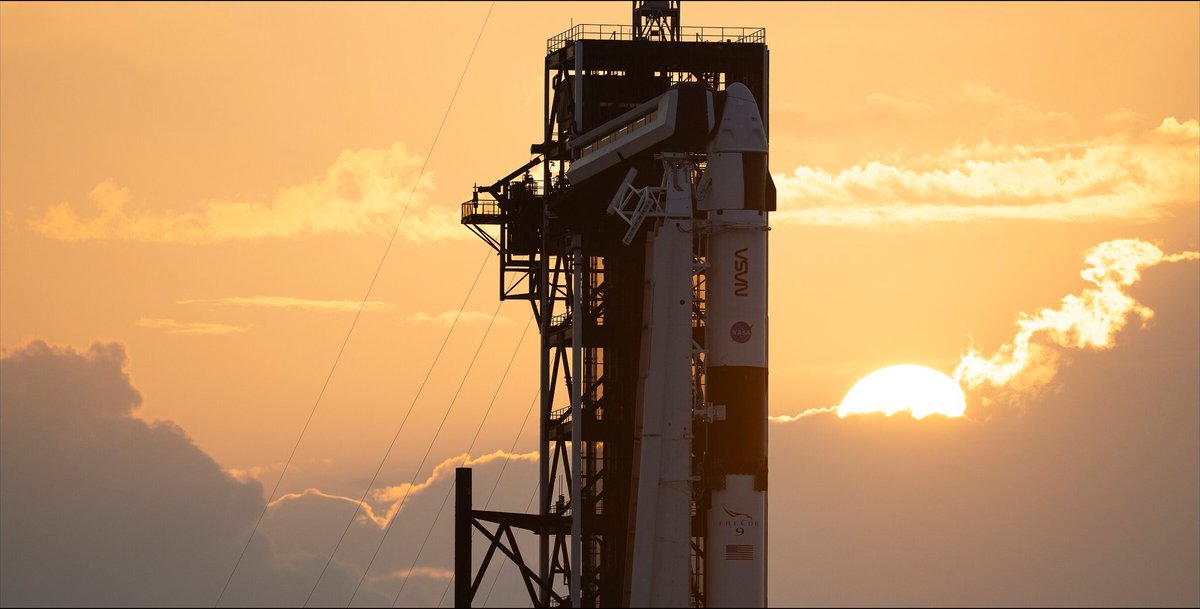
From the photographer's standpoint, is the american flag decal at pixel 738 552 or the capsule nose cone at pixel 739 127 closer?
the american flag decal at pixel 738 552

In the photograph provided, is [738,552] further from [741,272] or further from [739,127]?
[739,127]

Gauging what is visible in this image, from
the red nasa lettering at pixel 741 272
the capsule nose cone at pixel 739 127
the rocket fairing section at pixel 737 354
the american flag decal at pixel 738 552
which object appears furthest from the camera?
the capsule nose cone at pixel 739 127

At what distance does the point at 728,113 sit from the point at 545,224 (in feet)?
Answer: 57.9

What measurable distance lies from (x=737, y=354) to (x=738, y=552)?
752cm

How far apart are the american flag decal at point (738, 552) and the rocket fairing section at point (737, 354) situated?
0.12 feet

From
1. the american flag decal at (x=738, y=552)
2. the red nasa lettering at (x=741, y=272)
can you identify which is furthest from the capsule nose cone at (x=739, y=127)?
the american flag decal at (x=738, y=552)

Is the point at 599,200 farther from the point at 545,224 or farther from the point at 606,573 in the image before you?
the point at 606,573

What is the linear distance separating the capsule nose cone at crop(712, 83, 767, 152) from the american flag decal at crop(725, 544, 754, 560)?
15226mm

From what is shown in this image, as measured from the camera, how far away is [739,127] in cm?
10594

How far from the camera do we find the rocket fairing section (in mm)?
103812

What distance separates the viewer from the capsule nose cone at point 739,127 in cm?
10581

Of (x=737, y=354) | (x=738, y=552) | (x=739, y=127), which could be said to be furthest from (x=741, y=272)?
(x=738, y=552)

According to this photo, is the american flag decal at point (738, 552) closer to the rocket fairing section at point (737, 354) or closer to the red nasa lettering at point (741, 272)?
the rocket fairing section at point (737, 354)

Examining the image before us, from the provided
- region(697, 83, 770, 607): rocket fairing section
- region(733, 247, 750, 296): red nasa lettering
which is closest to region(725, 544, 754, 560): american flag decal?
region(697, 83, 770, 607): rocket fairing section
